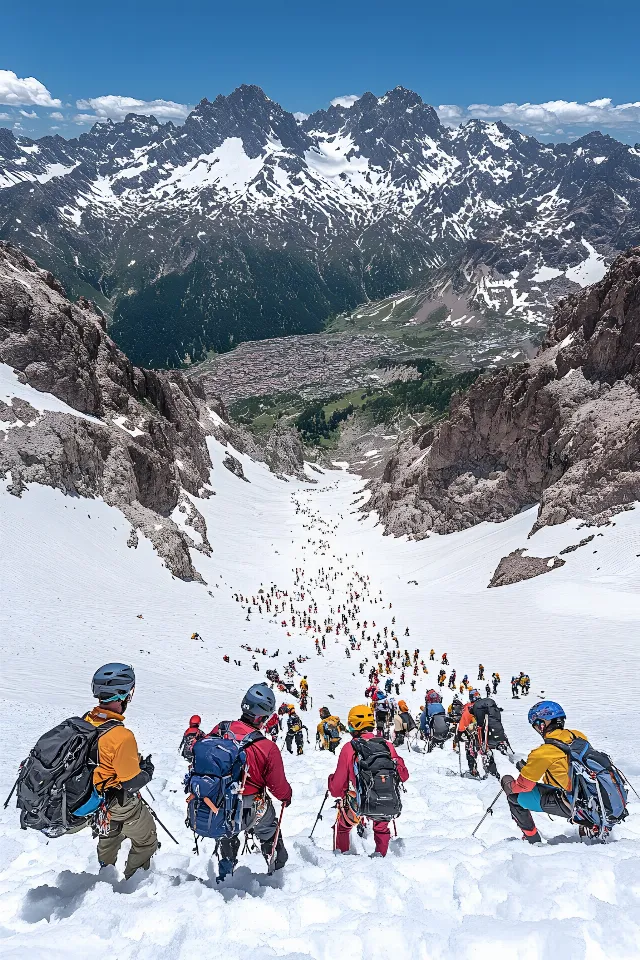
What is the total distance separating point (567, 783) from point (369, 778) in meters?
2.25

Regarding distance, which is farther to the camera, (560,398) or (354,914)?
(560,398)

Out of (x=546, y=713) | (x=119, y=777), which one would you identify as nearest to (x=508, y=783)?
(x=546, y=713)

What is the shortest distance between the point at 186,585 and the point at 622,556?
30392 mm

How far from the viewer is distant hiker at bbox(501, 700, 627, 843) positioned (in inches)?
243

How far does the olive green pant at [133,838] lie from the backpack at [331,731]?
8191 mm

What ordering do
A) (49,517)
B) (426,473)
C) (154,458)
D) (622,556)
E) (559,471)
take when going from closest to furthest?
(622,556)
(49,517)
(559,471)
(154,458)
(426,473)

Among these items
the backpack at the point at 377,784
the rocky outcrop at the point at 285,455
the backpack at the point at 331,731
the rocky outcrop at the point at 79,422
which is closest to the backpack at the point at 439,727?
the backpack at the point at 331,731

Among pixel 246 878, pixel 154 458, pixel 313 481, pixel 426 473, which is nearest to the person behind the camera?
pixel 246 878

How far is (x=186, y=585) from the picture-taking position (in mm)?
42719

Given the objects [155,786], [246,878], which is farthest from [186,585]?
[246,878]

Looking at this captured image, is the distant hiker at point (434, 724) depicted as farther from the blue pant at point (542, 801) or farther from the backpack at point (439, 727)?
the blue pant at point (542, 801)

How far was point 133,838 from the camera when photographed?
19.9 ft

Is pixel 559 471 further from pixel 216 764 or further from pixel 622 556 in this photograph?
pixel 216 764

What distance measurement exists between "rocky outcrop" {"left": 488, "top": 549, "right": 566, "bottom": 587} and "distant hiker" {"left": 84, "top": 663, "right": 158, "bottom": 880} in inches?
1417
